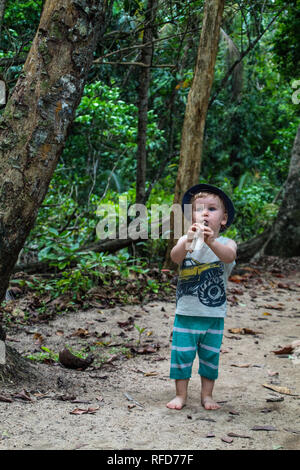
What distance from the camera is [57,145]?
2.56 m

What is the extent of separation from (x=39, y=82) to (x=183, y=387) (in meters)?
1.89

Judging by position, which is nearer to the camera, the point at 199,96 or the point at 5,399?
the point at 5,399

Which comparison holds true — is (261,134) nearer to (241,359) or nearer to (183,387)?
(241,359)

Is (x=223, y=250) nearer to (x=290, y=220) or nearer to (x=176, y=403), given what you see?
(x=176, y=403)

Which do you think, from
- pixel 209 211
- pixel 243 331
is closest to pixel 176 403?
pixel 209 211

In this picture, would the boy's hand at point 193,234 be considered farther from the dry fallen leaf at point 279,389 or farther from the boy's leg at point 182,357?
the dry fallen leaf at point 279,389

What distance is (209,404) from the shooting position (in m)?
2.72

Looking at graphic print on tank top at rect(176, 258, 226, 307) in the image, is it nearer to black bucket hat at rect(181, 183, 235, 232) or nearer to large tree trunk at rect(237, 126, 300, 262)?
black bucket hat at rect(181, 183, 235, 232)

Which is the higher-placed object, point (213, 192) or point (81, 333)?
point (213, 192)

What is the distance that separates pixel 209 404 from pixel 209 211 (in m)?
1.12

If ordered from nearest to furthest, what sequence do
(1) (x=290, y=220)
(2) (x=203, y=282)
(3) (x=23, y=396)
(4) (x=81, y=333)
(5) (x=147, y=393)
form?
(3) (x=23, y=396) → (2) (x=203, y=282) → (5) (x=147, y=393) → (4) (x=81, y=333) → (1) (x=290, y=220)

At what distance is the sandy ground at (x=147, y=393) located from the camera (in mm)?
2166

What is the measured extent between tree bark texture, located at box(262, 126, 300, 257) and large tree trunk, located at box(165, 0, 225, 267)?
107 inches

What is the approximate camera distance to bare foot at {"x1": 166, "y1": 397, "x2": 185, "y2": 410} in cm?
269
